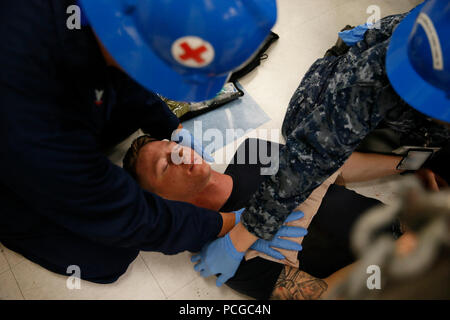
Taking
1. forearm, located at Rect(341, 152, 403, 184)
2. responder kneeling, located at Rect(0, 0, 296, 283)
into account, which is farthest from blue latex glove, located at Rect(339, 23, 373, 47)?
responder kneeling, located at Rect(0, 0, 296, 283)

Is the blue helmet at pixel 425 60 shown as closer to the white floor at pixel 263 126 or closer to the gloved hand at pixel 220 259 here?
the gloved hand at pixel 220 259

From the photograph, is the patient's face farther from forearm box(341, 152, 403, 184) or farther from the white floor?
forearm box(341, 152, 403, 184)

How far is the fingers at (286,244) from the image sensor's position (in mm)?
1515

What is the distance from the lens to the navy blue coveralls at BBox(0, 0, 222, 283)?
0.90m

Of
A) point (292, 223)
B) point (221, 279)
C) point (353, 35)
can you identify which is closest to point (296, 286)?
point (292, 223)

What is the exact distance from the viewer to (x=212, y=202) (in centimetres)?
178

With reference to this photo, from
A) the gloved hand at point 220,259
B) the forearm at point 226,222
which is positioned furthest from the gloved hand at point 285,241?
the forearm at point 226,222

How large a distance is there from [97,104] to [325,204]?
116 centimetres

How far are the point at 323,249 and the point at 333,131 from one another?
0.62 m

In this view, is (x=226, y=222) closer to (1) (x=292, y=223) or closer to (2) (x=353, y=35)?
(1) (x=292, y=223)

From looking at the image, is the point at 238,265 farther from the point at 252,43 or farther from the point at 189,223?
the point at 252,43

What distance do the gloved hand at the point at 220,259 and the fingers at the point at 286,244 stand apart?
184 mm

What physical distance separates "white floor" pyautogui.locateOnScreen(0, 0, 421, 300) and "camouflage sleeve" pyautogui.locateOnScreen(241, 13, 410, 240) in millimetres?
641
